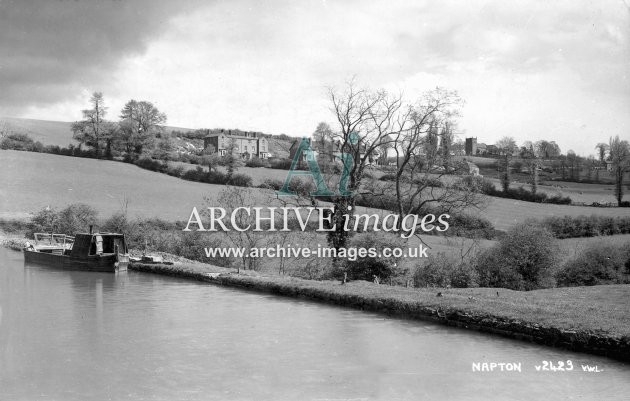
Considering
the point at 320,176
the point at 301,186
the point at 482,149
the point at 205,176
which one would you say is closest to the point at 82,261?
the point at 301,186

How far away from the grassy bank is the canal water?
1.12 ft

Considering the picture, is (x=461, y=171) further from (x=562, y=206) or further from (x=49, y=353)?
(x=49, y=353)

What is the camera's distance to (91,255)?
91.2 feet

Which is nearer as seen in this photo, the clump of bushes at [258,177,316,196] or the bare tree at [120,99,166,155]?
the clump of bushes at [258,177,316,196]

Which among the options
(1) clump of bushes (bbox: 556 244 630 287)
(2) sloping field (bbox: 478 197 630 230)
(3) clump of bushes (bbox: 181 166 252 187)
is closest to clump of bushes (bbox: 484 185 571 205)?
(2) sloping field (bbox: 478 197 630 230)

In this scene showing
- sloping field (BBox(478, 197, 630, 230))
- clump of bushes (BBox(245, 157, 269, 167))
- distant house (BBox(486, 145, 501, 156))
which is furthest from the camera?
clump of bushes (BBox(245, 157, 269, 167))

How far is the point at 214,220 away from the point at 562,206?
1019 inches

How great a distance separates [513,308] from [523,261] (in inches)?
343

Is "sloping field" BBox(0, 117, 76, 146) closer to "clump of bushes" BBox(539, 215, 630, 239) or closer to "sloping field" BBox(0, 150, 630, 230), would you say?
"sloping field" BBox(0, 150, 630, 230)

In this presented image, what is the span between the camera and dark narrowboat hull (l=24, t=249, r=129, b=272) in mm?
26797

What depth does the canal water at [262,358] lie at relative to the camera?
8297 millimetres

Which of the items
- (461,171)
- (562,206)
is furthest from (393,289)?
(562,206)

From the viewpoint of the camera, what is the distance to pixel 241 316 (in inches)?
576

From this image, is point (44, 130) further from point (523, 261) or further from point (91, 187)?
point (523, 261)
